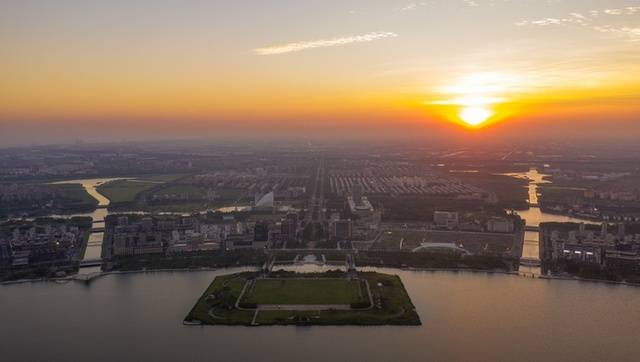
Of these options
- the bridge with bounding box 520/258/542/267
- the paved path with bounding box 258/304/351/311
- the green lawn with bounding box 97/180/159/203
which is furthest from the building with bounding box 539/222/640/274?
the green lawn with bounding box 97/180/159/203

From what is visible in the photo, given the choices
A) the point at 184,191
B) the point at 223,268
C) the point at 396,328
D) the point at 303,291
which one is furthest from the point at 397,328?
the point at 184,191

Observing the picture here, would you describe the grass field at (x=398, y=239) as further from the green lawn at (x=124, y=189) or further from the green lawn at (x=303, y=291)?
the green lawn at (x=124, y=189)

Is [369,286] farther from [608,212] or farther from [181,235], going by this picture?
[608,212]

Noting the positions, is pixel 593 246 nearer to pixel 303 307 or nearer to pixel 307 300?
pixel 307 300

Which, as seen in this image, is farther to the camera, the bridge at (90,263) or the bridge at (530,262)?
the bridge at (90,263)

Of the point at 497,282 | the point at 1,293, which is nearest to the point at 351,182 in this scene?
the point at 497,282

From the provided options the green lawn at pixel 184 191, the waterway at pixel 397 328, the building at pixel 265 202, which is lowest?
the waterway at pixel 397 328

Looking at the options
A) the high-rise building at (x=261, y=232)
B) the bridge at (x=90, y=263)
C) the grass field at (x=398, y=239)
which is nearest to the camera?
the bridge at (x=90, y=263)

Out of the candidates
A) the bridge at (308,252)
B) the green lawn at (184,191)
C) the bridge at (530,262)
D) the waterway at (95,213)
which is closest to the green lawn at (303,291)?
the bridge at (308,252)
